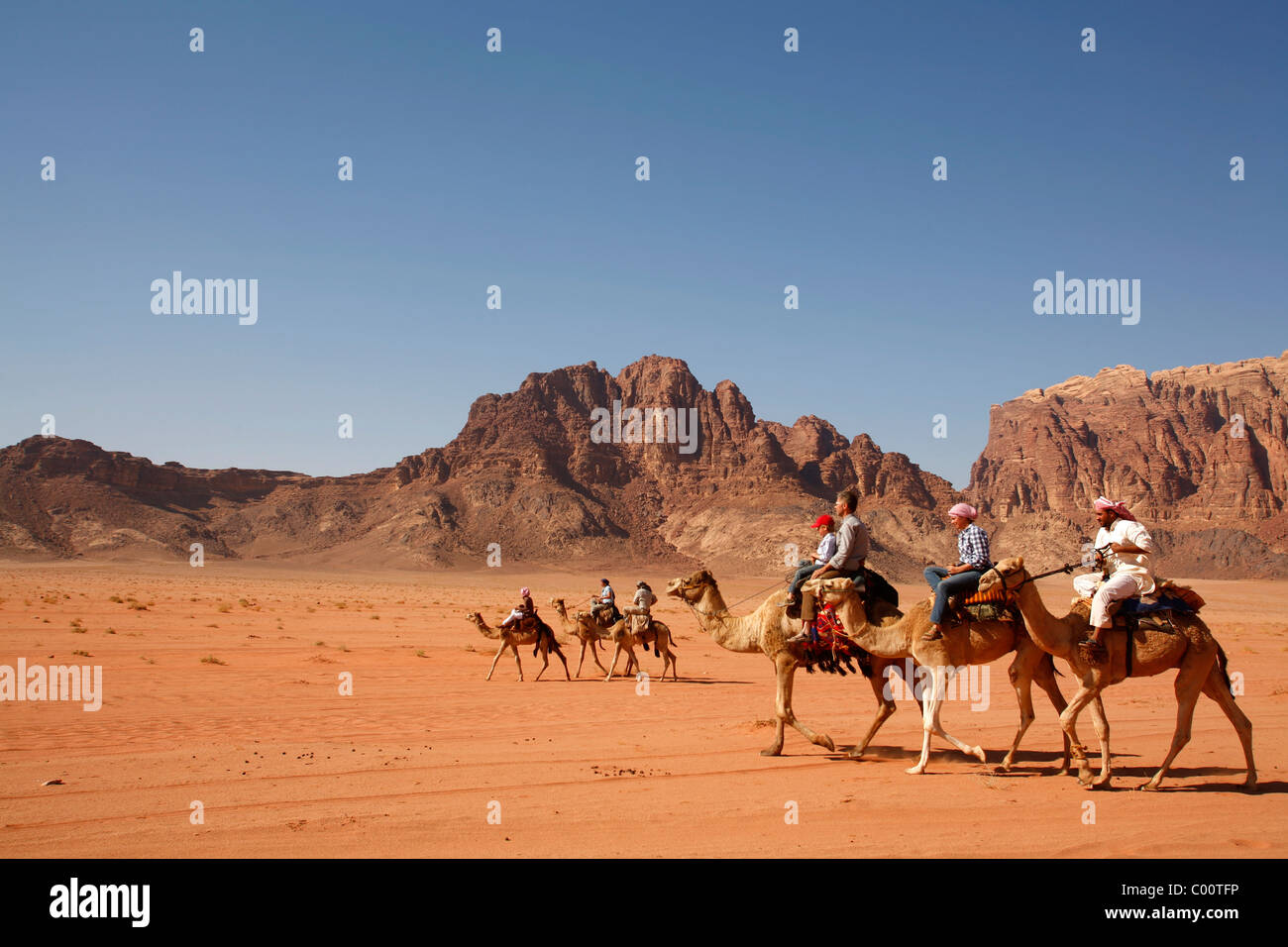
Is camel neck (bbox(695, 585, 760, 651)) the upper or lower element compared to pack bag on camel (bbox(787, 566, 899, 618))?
lower

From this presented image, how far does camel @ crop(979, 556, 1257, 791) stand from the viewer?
959cm

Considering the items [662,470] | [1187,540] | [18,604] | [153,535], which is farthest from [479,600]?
[1187,540]

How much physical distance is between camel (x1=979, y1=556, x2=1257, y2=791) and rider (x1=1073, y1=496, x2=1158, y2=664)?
0.52 feet

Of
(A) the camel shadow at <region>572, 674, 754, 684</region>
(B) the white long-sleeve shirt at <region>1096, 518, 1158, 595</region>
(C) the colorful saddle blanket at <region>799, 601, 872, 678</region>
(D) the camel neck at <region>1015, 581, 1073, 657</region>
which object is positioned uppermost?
(B) the white long-sleeve shirt at <region>1096, 518, 1158, 595</region>

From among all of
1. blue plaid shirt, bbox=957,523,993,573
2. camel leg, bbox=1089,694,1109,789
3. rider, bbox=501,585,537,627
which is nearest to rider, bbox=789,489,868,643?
blue plaid shirt, bbox=957,523,993,573

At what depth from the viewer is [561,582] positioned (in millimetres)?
104500

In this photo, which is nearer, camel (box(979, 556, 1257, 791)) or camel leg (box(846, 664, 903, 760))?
camel (box(979, 556, 1257, 791))

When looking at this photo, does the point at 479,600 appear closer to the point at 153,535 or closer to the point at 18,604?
the point at 18,604

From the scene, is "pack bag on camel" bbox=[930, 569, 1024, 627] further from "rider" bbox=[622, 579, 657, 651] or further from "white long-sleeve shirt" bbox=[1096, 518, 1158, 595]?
"rider" bbox=[622, 579, 657, 651]

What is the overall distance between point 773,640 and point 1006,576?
3501 millimetres

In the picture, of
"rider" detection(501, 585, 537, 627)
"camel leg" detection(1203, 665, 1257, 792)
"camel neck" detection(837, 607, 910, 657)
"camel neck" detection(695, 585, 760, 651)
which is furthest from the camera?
"rider" detection(501, 585, 537, 627)

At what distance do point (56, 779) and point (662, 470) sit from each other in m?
172

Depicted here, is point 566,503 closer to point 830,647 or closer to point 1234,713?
point 830,647
